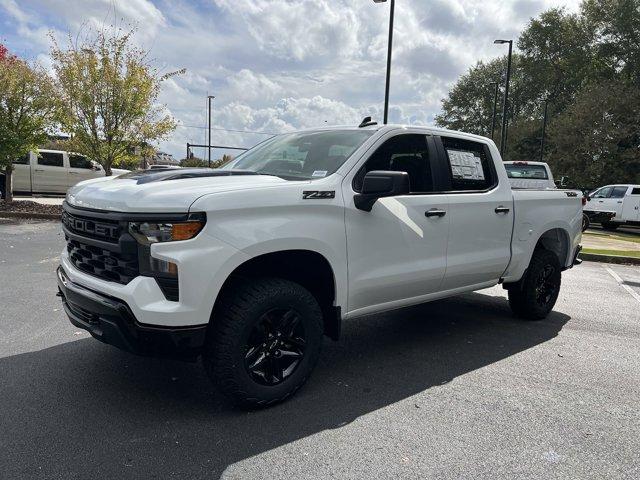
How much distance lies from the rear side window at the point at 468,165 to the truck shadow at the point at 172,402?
1.45 meters

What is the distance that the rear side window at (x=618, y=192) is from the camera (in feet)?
60.9

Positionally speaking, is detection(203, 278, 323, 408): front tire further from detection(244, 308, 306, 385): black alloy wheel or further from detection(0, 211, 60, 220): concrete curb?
detection(0, 211, 60, 220): concrete curb

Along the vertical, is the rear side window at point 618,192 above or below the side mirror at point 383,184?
below

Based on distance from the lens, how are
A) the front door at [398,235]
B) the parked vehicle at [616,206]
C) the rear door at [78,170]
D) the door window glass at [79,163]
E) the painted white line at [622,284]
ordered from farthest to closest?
the rear door at [78,170] → the door window glass at [79,163] → the parked vehicle at [616,206] → the painted white line at [622,284] → the front door at [398,235]

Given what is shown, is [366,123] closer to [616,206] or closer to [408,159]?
[408,159]

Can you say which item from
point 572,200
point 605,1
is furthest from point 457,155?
point 605,1

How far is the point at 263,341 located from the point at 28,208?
13.4 m

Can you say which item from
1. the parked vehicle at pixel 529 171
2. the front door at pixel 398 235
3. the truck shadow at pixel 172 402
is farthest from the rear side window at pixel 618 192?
the front door at pixel 398 235

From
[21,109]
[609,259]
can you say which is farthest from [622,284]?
[21,109]

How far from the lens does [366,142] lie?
3.85m

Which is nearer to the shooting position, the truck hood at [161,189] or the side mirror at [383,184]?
the truck hood at [161,189]

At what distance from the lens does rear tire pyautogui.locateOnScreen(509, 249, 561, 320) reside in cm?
543

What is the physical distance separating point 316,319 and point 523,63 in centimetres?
5022

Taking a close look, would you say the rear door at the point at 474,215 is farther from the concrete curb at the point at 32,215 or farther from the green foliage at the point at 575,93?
the green foliage at the point at 575,93
